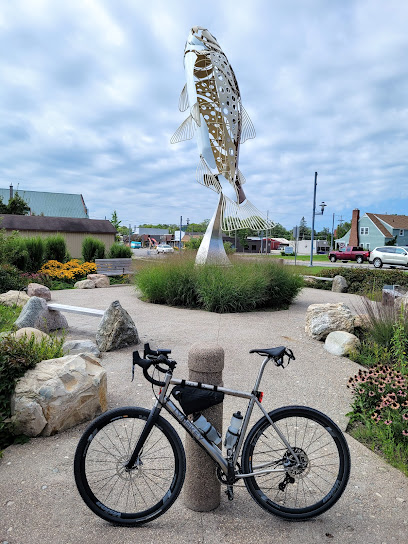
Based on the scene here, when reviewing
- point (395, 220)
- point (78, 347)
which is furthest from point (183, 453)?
point (395, 220)

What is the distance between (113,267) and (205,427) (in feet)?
53.1

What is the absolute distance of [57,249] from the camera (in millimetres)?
19312

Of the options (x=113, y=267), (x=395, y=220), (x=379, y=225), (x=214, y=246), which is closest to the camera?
(x=214, y=246)

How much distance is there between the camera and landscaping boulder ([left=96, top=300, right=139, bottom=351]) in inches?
243

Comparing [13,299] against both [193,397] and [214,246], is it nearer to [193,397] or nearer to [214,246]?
Answer: [214,246]

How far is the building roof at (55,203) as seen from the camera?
50.2 meters

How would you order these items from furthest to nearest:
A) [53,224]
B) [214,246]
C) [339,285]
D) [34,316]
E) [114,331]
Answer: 1. [53,224]
2. [339,285]
3. [214,246]
4. [34,316]
5. [114,331]

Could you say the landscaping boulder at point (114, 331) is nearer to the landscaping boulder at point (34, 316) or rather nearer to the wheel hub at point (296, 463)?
the landscaping boulder at point (34, 316)

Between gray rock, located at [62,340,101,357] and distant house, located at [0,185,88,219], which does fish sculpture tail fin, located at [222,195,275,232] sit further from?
distant house, located at [0,185,88,219]

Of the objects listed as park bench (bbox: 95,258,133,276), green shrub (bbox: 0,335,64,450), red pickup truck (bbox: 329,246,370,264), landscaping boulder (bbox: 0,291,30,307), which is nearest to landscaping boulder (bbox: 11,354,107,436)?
green shrub (bbox: 0,335,64,450)

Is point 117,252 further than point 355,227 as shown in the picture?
No

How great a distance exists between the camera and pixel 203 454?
261 centimetres

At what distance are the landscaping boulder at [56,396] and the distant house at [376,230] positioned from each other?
62647 mm

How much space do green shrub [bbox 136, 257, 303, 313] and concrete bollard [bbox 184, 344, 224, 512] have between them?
6902 mm
